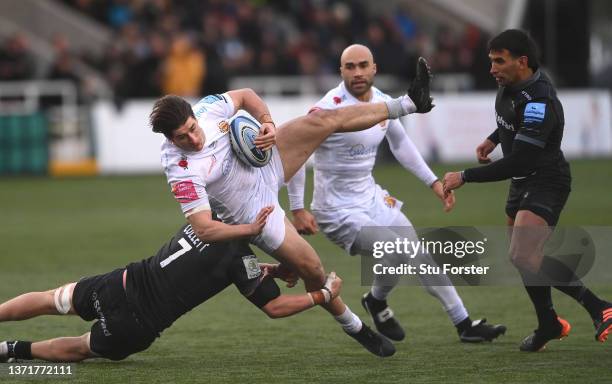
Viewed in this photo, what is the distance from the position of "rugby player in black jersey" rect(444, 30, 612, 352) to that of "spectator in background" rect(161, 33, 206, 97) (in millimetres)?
15967

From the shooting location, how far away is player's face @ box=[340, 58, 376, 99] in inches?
356

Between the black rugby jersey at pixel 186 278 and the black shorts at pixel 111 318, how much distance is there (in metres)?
0.06

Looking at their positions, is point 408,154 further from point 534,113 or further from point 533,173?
point 534,113

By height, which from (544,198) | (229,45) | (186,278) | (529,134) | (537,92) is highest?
(537,92)

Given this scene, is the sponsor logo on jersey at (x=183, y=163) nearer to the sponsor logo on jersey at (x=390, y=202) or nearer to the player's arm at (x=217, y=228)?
the player's arm at (x=217, y=228)

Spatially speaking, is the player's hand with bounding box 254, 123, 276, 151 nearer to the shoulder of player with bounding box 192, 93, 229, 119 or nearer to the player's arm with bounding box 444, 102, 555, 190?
the shoulder of player with bounding box 192, 93, 229, 119

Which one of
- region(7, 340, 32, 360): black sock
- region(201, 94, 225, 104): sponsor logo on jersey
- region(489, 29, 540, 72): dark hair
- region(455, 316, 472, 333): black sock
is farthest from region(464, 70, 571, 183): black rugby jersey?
region(7, 340, 32, 360): black sock

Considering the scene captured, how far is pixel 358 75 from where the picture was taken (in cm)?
903

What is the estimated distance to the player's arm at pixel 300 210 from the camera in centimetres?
861

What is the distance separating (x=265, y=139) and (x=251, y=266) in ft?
2.72

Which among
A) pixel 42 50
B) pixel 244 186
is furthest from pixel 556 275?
pixel 42 50

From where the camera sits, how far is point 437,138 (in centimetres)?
2389

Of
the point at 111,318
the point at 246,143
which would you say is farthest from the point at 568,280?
the point at 111,318

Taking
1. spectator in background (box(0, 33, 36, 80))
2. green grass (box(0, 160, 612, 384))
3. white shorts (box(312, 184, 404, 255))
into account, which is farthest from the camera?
spectator in background (box(0, 33, 36, 80))
